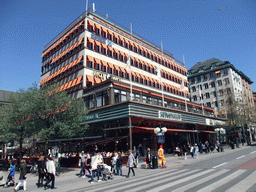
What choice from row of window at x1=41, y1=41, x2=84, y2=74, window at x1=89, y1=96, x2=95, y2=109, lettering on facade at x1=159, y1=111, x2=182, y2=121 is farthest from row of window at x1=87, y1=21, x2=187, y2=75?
lettering on facade at x1=159, y1=111, x2=182, y2=121

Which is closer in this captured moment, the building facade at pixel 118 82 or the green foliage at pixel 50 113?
the green foliage at pixel 50 113

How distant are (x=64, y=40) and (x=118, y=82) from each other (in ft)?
64.3

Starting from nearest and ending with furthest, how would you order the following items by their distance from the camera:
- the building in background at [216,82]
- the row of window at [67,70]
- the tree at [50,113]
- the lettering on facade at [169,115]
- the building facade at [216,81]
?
the tree at [50,113] < the lettering on facade at [169,115] < the row of window at [67,70] < the building in background at [216,82] < the building facade at [216,81]

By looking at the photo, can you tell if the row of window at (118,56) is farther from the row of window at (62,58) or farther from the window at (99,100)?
the window at (99,100)

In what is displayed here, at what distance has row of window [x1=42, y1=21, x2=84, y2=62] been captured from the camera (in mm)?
36250

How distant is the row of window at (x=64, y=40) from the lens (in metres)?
36.2

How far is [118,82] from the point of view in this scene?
96.4 feet

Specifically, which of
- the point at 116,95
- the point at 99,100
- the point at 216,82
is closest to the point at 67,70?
the point at 99,100

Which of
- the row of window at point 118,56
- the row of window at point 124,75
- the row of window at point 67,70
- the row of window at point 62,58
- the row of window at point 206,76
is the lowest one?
the row of window at point 124,75

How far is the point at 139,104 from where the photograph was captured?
25.9 meters

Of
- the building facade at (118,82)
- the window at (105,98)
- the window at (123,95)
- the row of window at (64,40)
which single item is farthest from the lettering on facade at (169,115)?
the row of window at (64,40)

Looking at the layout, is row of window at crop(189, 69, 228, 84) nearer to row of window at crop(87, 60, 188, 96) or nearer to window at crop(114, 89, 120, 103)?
row of window at crop(87, 60, 188, 96)

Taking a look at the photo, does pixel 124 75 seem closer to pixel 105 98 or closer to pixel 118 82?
pixel 118 82

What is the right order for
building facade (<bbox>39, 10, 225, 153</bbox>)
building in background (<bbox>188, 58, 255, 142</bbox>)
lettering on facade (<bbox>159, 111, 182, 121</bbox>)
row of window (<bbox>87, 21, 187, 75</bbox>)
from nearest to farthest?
building facade (<bbox>39, 10, 225, 153</bbox>)
lettering on facade (<bbox>159, 111, 182, 121</bbox>)
row of window (<bbox>87, 21, 187, 75</bbox>)
building in background (<bbox>188, 58, 255, 142</bbox>)
